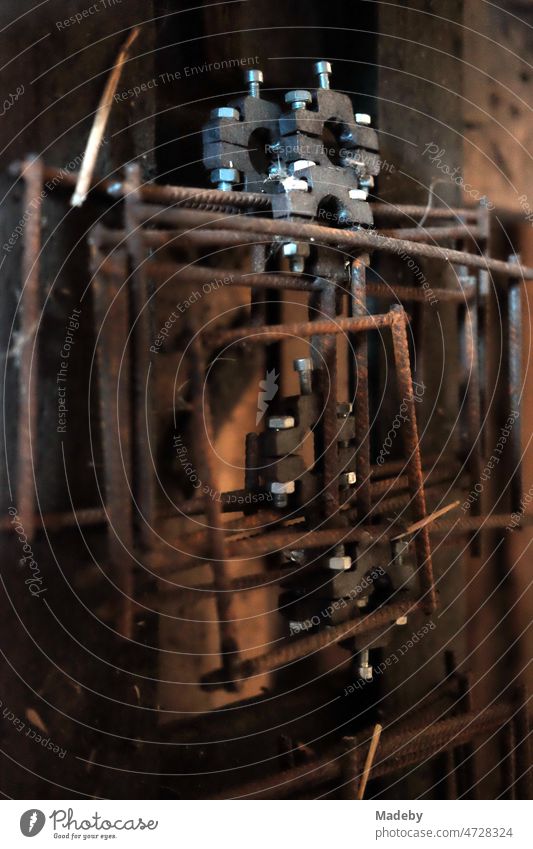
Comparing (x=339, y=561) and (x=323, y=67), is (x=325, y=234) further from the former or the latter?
(x=339, y=561)

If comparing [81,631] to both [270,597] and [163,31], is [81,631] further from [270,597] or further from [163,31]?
[163,31]

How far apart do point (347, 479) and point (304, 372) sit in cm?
11

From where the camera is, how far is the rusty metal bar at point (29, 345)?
629 mm

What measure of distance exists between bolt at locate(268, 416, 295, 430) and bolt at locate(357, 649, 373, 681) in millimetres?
232

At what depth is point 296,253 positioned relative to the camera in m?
0.71

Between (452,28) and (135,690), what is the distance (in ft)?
2.26

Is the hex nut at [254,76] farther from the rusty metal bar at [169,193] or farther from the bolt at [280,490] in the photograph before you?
the bolt at [280,490]

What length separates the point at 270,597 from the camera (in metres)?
0.73

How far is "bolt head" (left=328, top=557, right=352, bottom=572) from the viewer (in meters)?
0.74

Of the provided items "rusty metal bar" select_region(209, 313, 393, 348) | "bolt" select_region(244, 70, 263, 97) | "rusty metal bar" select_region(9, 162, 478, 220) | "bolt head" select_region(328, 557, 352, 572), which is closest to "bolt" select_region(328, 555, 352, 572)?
"bolt head" select_region(328, 557, 352, 572)

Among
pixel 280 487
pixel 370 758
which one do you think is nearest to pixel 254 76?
pixel 280 487

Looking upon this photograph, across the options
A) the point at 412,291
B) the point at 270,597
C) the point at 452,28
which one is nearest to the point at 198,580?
the point at 270,597

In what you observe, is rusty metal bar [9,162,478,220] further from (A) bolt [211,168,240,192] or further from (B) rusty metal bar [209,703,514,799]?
(B) rusty metal bar [209,703,514,799]

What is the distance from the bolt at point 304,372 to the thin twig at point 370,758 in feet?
1.10
